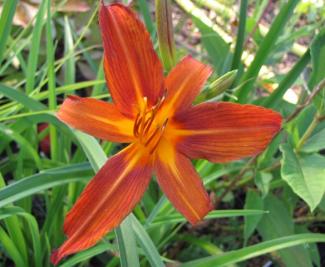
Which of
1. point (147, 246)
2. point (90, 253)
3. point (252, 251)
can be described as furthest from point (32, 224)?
point (252, 251)

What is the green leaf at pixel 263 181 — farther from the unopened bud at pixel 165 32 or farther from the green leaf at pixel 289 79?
the unopened bud at pixel 165 32

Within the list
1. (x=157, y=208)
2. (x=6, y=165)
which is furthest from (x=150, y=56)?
(x=6, y=165)

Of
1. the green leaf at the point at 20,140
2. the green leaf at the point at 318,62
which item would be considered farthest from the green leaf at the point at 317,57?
the green leaf at the point at 20,140

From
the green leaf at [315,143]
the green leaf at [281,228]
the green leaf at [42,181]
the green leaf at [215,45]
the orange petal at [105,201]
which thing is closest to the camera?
the orange petal at [105,201]

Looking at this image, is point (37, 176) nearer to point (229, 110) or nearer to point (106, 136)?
point (106, 136)

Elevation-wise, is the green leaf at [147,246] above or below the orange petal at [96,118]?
below

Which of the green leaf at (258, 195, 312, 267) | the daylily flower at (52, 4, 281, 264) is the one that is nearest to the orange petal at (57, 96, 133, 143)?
the daylily flower at (52, 4, 281, 264)

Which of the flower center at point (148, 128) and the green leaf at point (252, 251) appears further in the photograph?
the green leaf at point (252, 251)
